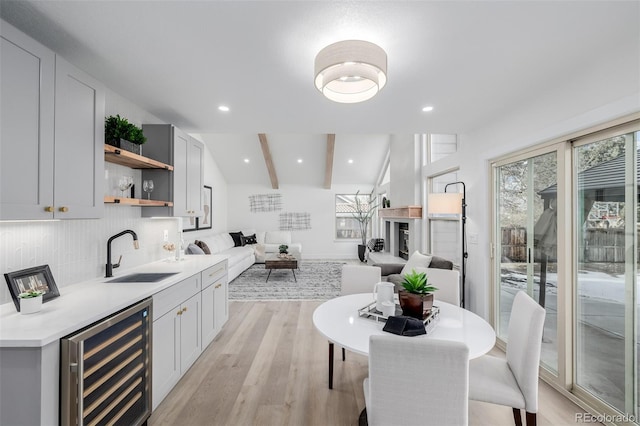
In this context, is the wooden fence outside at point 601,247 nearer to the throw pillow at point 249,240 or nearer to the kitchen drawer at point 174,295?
the kitchen drawer at point 174,295

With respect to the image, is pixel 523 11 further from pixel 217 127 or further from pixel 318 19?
pixel 217 127

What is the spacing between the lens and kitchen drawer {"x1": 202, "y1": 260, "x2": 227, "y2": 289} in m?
2.73

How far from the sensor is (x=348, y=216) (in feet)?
28.4

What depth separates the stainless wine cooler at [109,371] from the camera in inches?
49.6

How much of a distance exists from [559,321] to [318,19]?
280cm

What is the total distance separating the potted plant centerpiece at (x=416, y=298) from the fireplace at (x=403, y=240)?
4.36m

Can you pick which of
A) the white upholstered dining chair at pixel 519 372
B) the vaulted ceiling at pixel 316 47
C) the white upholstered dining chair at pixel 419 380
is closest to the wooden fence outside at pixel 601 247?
the white upholstered dining chair at pixel 519 372

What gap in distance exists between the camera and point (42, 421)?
1.18 meters

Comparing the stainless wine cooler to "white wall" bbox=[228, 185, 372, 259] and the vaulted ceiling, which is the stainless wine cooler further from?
"white wall" bbox=[228, 185, 372, 259]

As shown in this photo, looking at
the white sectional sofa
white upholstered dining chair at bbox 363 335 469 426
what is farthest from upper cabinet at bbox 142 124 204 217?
white upholstered dining chair at bbox 363 335 469 426

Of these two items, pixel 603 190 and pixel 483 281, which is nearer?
pixel 603 190

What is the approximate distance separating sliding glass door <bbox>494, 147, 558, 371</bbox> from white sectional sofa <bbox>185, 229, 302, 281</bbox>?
406cm

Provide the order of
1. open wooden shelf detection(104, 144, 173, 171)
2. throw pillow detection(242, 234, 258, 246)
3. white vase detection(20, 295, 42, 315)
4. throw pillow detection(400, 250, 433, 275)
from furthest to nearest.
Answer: throw pillow detection(242, 234, 258, 246)
throw pillow detection(400, 250, 433, 275)
open wooden shelf detection(104, 144, 173, 171)
white vase detection(20, 295, 42, 315)

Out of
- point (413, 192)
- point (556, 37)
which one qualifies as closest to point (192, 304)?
point (556, 37)
